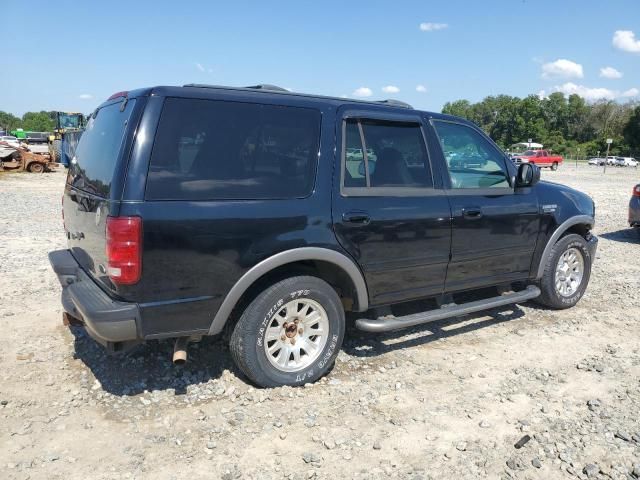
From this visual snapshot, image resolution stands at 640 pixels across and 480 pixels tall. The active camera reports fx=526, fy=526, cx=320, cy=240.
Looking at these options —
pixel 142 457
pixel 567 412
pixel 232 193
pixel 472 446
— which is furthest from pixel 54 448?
pixel 567 412

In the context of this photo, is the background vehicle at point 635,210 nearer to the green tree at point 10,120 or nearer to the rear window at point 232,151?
the rear window at point 232,151

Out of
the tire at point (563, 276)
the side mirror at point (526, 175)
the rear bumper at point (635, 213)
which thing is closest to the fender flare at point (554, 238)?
the tire at point (563, 276)

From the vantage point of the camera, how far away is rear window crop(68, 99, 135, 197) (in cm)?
326

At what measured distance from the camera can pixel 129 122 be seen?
10.4ft

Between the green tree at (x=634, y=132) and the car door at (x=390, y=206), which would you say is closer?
the car door at (x=390, y=206)

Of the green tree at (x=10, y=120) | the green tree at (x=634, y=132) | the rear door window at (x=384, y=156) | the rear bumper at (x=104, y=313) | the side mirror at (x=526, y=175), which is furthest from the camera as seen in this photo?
the green tree at (x=10, y=120)

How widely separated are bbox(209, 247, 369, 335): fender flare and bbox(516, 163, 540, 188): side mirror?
1.97m

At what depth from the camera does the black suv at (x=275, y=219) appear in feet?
10.2

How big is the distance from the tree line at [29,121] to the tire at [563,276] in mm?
145531

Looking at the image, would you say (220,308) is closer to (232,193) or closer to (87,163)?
(232,193)

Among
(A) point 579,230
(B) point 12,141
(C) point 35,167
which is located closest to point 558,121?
(B) point 12,141

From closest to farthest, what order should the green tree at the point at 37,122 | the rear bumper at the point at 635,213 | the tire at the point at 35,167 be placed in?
the rear bumper at the point at 635,213 < the tire at the point at 35,167 < the green tree at the point at 37,122

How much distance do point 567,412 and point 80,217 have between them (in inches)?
141

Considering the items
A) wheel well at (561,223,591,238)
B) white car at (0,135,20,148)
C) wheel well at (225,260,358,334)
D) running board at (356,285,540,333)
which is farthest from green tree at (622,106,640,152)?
wheel well at (225,260,358,334)
